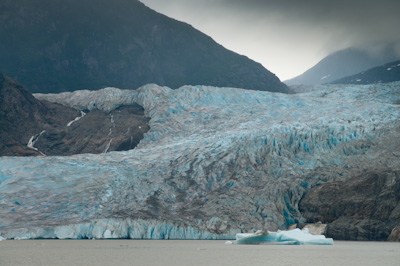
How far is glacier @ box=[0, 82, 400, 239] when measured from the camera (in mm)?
27734

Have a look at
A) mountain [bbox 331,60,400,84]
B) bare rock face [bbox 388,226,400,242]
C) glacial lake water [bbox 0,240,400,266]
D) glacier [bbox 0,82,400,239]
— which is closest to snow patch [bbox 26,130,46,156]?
glacier [bbox 0,82,400,239]

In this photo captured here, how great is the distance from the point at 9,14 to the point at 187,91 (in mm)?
54134

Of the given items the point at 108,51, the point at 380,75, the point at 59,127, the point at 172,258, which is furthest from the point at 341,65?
the point at 172,258

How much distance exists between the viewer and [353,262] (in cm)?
1602

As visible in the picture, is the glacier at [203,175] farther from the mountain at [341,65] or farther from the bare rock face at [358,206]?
the mountain at [341,65]

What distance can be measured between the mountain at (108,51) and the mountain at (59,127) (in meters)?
30.1

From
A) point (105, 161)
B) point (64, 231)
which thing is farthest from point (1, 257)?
point (105, 161)

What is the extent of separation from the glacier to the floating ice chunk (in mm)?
3880

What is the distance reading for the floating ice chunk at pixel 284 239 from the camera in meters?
24.7

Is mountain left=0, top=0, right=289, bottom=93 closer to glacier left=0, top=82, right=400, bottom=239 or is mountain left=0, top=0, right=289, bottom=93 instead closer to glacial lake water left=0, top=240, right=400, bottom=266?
glacier left=0, top=82, right=400, bottom=239

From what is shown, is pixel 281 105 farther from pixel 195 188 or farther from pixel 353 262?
pixel 353 262

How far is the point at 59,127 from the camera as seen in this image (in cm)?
4878

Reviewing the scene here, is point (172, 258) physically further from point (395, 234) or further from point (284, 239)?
point (395, 234)

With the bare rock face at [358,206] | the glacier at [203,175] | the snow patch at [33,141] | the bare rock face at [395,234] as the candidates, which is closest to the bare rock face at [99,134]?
the snow patch at [33,141]
